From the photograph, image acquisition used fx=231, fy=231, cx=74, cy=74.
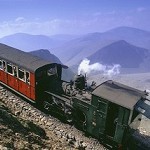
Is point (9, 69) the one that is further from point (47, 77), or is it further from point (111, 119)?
point (111, 119)

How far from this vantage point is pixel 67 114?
17.7 metres

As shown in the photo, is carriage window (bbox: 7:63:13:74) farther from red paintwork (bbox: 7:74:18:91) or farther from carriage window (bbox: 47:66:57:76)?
carriage window (bbox: 47:66:57:76)

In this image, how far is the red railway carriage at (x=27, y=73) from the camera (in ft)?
61.5

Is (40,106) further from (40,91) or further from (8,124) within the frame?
(8,124)

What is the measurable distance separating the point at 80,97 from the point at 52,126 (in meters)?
3.09

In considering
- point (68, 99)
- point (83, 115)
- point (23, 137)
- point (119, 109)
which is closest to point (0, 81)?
point (68, 99)

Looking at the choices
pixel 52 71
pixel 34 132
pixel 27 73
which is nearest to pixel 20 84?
pixel 27 73

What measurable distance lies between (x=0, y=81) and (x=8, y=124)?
1032 centimetres

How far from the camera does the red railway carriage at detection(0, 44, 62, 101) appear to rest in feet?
61.5

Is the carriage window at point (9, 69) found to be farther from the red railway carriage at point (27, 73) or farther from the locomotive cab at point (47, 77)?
the locomotive cab at point (47, 77)

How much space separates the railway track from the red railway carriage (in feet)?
3.19

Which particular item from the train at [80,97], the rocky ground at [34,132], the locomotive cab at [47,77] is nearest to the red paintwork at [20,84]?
the train at [80,97]

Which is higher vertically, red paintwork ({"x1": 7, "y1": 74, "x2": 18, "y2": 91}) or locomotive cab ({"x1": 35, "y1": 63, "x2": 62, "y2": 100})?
locomotive cab ({"x1": 35, "y1": 63, "x2": 62, "y2": 100})

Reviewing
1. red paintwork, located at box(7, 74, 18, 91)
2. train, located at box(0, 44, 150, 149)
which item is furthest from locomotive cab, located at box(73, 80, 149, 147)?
red paintwork, located at box(7, 74, 18, 91)
